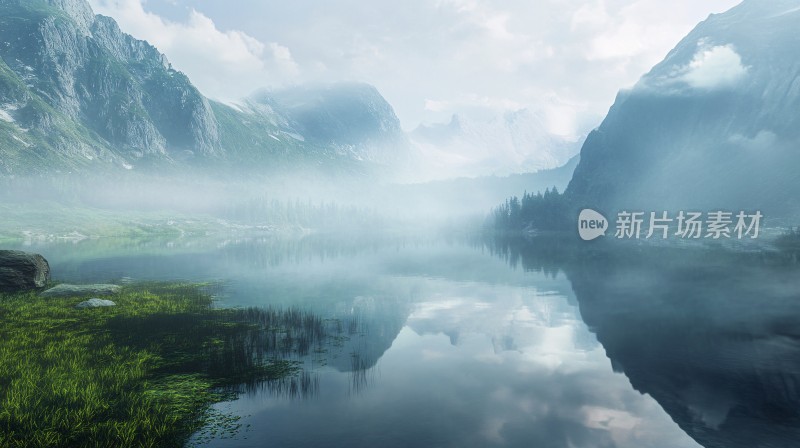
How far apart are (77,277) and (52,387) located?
66357mm

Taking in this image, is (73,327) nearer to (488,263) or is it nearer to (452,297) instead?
(452,297)

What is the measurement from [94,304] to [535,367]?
45.7 m

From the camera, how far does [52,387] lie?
2528cm

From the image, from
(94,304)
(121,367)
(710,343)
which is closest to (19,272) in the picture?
(94,304)

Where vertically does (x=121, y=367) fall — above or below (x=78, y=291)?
below

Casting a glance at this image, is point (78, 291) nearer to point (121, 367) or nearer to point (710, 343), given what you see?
point (121, 367)

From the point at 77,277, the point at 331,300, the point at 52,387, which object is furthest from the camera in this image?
the point at 77,277

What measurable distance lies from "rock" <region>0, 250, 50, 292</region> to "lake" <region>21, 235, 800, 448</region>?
15.9 metres

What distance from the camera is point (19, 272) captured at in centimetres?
5822

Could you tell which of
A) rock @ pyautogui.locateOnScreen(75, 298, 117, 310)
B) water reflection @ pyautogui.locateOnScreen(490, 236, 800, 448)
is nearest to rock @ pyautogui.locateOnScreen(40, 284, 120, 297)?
rock @ pyautogui.locateOnScreen(75, 298, 117, 310)

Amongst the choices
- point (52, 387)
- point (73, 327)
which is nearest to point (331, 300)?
point (73, 327)

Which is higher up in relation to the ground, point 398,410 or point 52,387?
point 52,387

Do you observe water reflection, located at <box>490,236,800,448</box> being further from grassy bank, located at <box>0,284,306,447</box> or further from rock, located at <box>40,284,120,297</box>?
rock, located at <box>40,284,120,297</box>

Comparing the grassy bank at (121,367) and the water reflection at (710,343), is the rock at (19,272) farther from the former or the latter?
the water reflection at (710,343)
